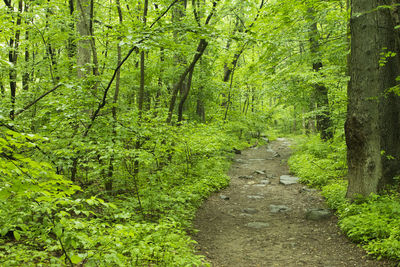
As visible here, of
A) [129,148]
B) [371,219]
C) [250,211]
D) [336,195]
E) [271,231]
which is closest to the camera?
[371,219]

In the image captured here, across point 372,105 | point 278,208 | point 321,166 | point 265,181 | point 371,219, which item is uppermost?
point 372,105

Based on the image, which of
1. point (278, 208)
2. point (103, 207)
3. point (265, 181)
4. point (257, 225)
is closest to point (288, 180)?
point (265, 181)

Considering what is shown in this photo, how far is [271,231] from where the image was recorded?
6.11 metres

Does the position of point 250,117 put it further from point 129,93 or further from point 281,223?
point 281,223

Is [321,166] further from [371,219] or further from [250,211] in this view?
[371,219]

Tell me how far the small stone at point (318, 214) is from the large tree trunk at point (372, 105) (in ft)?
2.73

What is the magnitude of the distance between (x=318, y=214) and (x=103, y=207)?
5.19m

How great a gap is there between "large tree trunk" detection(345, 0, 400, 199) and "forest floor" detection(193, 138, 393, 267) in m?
1.45

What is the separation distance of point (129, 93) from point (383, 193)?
10.9 meters

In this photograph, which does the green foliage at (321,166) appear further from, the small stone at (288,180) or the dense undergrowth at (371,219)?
the dense undergrowth at (371,219)

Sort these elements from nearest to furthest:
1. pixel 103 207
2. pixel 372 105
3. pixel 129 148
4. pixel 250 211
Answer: pixel 103 207 → pixel 372 105 → pixel 129 148 → pixel 250 211

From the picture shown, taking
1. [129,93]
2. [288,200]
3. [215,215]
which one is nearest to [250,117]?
[129,93]

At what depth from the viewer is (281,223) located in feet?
21.5

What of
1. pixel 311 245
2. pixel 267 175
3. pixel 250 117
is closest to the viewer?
pixel 311 245
